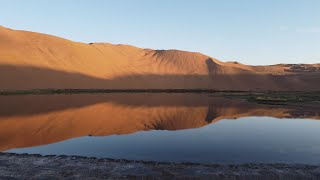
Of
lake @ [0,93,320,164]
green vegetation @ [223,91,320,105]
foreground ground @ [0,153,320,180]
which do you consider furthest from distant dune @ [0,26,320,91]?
foreground ground @ [0,153,320,180]

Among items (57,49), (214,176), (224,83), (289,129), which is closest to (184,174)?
(214,176)

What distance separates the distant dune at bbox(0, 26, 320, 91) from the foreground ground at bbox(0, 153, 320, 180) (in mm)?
49311

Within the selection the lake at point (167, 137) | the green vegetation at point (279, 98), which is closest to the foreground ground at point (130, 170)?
the lake at point (167, 137)

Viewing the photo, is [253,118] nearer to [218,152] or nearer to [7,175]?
[218,152]

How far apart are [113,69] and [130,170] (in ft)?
280

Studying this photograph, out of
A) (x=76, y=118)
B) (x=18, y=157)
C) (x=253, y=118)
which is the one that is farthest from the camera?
(x=253, y=118)

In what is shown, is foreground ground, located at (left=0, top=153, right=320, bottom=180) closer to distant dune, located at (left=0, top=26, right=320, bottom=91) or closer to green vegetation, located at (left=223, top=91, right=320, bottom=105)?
green vegetation, located at (left=223, top=91, right=320, bottom=105)

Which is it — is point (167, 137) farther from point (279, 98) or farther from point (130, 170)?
point (279, 98)

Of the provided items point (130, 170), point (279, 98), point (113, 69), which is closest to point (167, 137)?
point (130, 170)

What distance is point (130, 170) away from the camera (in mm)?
10039

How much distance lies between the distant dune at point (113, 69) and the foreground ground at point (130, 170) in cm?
4931

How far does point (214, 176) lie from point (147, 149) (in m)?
4.62

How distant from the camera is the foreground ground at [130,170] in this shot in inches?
373

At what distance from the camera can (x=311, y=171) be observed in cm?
1025
